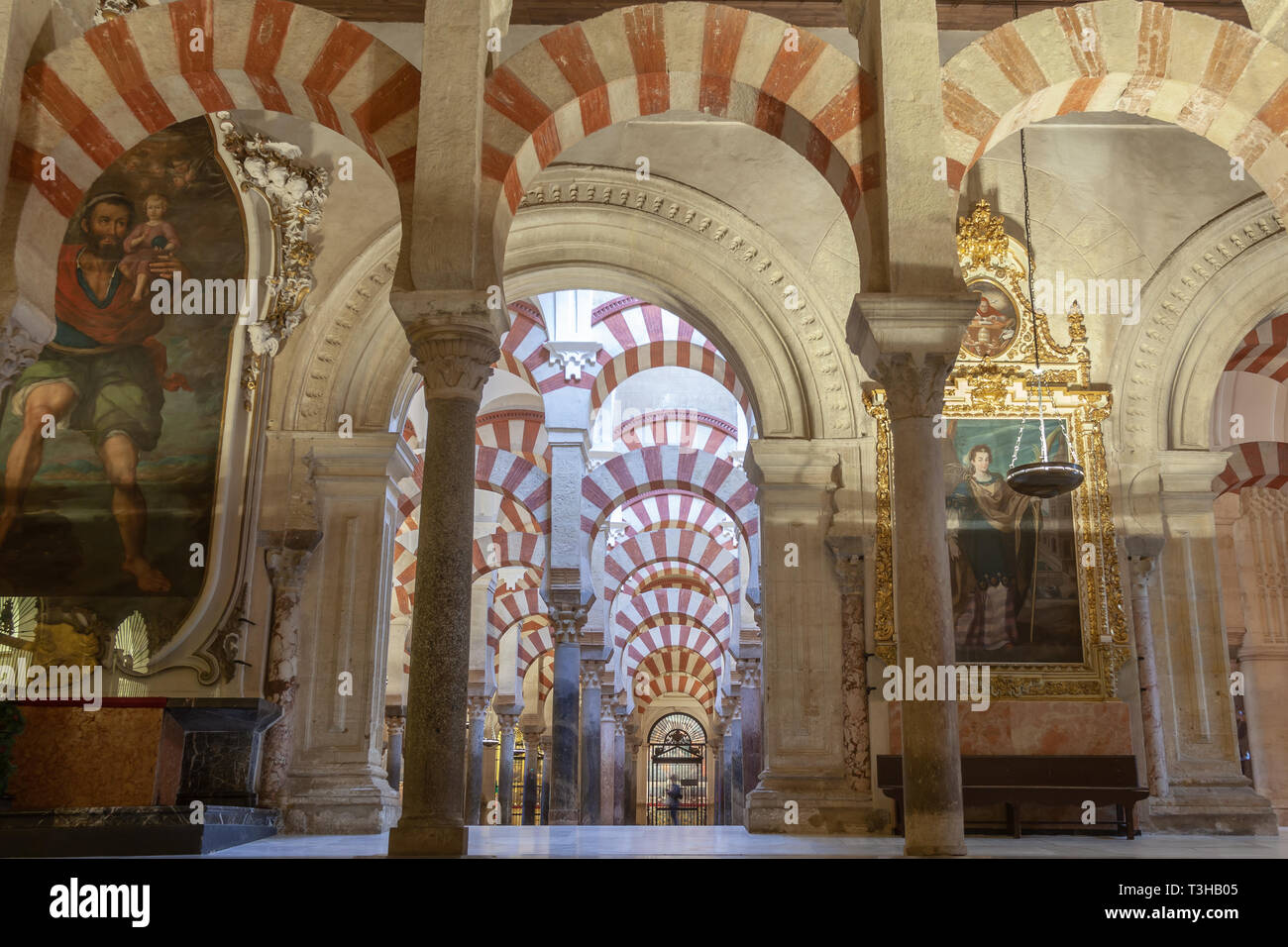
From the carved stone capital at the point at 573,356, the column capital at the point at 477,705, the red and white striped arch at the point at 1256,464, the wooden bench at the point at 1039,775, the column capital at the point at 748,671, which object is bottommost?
the wooden bench at the point at 1039,775

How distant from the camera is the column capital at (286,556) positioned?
8.50 m

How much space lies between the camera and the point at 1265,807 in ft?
27.2

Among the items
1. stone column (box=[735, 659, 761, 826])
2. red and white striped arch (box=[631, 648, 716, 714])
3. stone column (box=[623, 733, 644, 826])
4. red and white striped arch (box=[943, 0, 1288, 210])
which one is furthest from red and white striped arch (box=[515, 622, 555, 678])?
red and white striped arch (box=[943, 0, 1288, 210])

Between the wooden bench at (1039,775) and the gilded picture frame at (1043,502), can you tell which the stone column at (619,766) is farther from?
the wooden bench at (1039,775)

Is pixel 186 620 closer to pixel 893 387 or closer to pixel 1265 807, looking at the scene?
pixel 893 387

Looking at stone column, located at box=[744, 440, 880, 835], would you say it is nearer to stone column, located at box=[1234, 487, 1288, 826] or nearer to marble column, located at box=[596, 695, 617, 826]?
stone column, located at box=[1234, 487, 1288, 826]

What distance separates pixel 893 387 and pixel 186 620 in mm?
4659

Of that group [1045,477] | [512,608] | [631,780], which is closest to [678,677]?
[631,780]

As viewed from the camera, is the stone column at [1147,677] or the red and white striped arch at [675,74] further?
the stone column at [1147,677]

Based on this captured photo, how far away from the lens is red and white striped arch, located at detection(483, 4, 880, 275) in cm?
613

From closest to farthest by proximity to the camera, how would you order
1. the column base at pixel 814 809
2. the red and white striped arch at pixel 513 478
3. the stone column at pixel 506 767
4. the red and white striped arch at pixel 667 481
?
the column base at pixel 814 809, the red and white striped arch at pixel 667 481, the red and white striped arch at pixel 513 478, the stone column at pixel 506 767

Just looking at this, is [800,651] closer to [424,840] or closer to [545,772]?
[424,840]

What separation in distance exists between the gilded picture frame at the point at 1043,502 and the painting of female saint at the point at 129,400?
15.1 feet

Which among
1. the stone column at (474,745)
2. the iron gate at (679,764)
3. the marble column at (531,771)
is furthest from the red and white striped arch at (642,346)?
the iron gate at (679,764)
